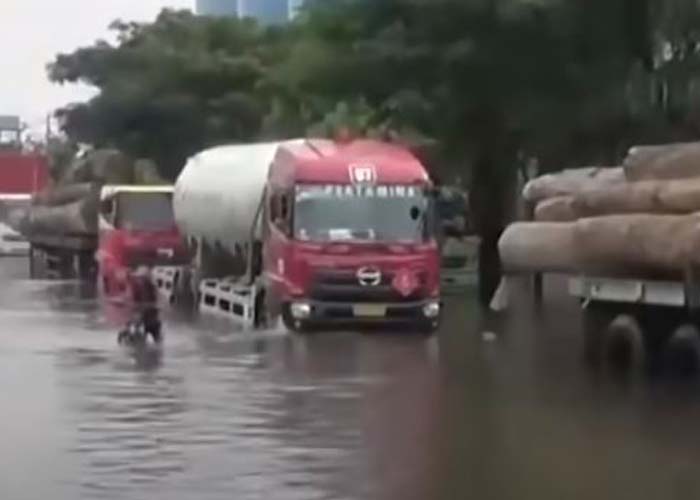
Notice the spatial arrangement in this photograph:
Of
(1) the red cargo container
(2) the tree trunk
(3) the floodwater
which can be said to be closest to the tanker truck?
(3) the floodwater

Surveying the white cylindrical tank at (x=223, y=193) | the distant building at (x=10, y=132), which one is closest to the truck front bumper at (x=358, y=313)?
the white cylindrical tank at (x=223, y=193)

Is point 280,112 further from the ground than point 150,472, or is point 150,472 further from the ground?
point 280,112

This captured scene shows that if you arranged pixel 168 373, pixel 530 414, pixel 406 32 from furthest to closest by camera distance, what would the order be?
pixel 406 32
pixel 168 373
pixel 530 414

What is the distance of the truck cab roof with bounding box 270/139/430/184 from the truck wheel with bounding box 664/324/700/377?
26.0 feet

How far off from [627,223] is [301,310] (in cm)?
971

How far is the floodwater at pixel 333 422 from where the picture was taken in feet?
48.9

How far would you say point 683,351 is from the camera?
24.2 metres

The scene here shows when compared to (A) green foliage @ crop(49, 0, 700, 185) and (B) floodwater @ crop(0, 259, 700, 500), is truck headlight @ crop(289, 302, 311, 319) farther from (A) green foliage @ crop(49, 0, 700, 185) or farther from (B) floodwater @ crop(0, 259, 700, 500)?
(A) green foliage @ crop(49, 0, 700, 185)

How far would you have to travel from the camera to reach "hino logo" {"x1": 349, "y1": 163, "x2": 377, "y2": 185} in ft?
104

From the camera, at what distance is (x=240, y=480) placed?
1482 cm

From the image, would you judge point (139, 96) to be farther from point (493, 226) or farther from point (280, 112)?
point (493, 226)

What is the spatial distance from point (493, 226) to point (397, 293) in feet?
43.1

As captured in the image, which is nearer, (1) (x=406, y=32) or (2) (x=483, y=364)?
(2) (x=483, y=364)

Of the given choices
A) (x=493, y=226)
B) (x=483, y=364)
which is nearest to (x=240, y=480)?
(x=483, y=364)
